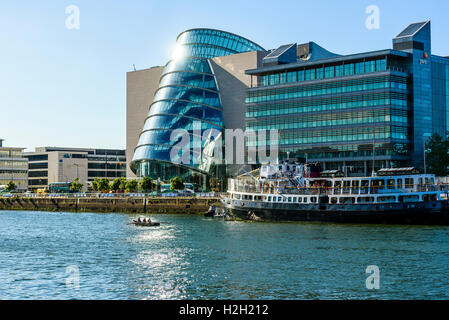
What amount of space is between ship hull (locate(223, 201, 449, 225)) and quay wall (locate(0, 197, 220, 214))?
24791 millimetres

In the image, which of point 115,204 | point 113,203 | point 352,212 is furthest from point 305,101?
point 352,212

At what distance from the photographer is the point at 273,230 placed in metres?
72.7

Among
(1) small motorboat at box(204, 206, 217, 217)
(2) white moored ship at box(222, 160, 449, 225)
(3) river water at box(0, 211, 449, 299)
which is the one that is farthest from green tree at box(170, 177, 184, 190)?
(3) river water at box(0, 211, 449, 299)

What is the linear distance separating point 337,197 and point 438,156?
41.1 metres

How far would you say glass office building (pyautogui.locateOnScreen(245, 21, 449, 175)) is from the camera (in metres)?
120

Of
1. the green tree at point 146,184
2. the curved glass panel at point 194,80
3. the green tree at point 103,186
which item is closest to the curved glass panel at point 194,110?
the curved glass panel at point 194,80

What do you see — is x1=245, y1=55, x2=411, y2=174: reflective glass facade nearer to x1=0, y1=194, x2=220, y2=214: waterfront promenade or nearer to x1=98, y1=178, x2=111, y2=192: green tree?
x1=0, y1=194, x2=220, y2=214: waterfront promenade

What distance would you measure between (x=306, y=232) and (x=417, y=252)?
19221 millimetres

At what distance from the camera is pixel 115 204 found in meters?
134

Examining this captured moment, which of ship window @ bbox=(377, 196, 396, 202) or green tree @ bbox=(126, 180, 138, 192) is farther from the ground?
green tree @ bbox=(126, 180, 138, 192)

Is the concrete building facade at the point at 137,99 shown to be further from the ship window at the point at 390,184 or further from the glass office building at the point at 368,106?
the ship window at the point at 390,184

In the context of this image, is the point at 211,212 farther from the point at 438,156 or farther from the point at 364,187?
the point at 438,156

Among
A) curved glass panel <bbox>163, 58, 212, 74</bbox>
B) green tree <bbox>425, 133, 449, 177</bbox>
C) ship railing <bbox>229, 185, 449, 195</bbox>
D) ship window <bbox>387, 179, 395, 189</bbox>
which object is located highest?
curved glass panel <bbox>163, 58, 212, 74</bbox>
